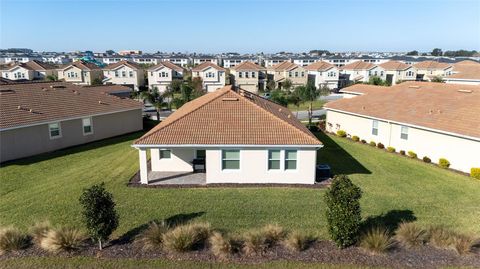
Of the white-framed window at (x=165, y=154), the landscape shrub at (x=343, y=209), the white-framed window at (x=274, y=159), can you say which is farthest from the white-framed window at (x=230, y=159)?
the landscape shrub at (x=343, y=209)

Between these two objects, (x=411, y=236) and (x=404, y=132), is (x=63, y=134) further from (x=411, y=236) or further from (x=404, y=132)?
(x=404, y=132)

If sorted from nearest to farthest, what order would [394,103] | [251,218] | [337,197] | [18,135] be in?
1. [337,197]
2. [251,218]
3. [18,135]
4. [394,103]

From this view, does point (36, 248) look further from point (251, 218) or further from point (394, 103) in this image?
point (394, 103)

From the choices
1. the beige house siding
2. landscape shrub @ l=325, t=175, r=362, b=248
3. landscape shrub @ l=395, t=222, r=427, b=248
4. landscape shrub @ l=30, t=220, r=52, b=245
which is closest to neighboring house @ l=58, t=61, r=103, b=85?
the beige house siding

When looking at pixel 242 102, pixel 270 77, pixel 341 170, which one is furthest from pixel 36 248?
pixel 270 77

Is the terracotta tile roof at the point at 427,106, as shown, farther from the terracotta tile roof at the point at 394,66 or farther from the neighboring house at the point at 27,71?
the neighboring house at the point at 27,71
